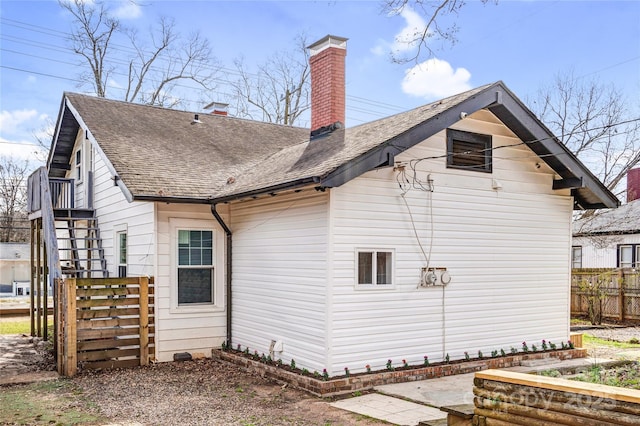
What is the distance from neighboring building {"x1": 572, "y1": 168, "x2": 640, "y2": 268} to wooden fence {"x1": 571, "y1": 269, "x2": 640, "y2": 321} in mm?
3990

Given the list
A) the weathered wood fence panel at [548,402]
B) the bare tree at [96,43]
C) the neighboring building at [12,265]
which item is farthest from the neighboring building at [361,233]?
the neighboring building at [12,265]

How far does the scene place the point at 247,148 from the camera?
13.8 metres

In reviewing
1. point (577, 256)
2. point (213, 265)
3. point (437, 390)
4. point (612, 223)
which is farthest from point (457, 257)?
point (577, 256)

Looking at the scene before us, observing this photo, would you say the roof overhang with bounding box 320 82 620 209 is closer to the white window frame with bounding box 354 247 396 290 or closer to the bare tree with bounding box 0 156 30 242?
the white window frame with bounding box 354 247 396 290

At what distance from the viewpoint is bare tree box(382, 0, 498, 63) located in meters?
7.10

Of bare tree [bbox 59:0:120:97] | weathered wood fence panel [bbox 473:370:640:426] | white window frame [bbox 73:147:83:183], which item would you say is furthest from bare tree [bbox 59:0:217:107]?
weathered wood fence panel [bbox 473:370:640:426]

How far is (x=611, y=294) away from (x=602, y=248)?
5280 mm

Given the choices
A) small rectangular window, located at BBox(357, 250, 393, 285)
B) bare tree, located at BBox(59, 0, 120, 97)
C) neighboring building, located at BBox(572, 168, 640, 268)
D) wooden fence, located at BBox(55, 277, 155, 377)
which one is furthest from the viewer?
bare tree, located at BBox(59, 0, 120, 97)

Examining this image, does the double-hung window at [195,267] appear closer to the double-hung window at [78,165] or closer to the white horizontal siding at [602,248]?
the double-hung window at [78,165]

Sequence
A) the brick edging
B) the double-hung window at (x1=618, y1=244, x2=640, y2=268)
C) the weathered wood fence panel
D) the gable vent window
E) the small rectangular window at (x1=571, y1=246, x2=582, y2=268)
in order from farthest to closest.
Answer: the small rectangular window at (x1=571, y1=246, x2=582, y2=268) < the double-hung window at (x1=618, y1=244, x2=640, y2=268) < the gable vent window < the brick edging < the weathered wood fence panel

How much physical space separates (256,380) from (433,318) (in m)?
2.89

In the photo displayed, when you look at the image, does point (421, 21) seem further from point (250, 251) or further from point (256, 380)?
point (256, 380)

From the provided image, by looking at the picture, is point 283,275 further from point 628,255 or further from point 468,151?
point 628,255

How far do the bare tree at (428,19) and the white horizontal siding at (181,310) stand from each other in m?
4.80
